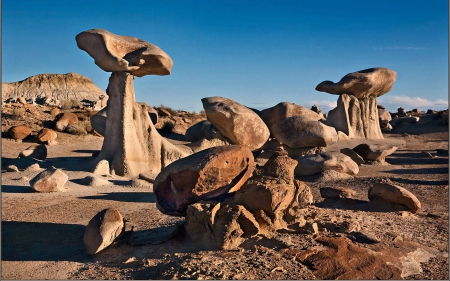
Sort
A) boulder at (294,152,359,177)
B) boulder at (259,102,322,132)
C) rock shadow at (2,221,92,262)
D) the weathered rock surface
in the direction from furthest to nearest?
boulder at (259,102,322,132) < boulder at (294,152,359,177) < rock shadow at (2,221,92,262) < the weathered rock surface

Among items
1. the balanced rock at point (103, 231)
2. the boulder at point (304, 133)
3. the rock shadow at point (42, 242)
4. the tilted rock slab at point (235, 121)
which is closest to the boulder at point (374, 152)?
the boulder at point (304, 133)

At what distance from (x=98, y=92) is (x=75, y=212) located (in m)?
39.0

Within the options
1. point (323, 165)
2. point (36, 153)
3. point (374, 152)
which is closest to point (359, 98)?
point (374, 152)

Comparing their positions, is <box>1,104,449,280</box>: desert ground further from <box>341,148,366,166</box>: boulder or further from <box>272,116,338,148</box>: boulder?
<box>341,148,366,166</box>: boulder

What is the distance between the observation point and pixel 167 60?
9.84 metres

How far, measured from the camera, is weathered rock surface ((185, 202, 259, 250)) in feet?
15.2

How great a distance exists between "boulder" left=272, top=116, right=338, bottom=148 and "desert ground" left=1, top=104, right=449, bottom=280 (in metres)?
2.87

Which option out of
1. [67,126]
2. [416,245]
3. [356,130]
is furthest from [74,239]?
[356,130]

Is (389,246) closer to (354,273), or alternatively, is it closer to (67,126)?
(354,273)

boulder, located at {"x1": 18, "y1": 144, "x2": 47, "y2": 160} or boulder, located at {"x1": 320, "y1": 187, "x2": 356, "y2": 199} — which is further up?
boulder, located at {"x1": 18, "y1": 144, "x2": 47, "y2": 160}

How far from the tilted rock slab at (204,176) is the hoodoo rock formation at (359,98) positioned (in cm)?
1340

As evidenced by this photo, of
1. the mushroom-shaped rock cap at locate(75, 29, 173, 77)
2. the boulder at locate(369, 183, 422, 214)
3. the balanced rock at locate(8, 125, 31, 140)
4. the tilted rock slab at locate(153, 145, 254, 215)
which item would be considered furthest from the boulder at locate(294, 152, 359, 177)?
the balanced rock at locate(8, 125, 31, 140)

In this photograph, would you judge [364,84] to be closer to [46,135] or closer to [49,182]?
[46,135]

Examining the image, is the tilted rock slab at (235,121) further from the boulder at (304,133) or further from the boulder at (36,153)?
the boulder at (36,153)
